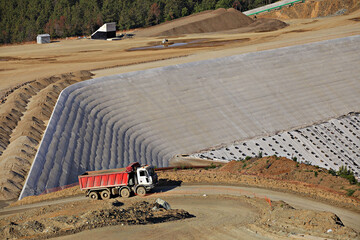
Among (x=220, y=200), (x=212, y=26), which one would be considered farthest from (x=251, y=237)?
(x=212, y=26)

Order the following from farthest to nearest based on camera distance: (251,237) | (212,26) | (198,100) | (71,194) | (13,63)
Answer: (212,26), (13,63), (198,100), (71,194), (251,237)

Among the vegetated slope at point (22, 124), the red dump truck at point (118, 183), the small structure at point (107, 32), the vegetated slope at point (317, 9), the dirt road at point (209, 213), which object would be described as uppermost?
the vegetated slope at point (317, 9)

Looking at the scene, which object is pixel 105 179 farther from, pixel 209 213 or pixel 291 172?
pixel 291 172

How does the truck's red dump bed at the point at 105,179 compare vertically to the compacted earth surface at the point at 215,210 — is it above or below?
above

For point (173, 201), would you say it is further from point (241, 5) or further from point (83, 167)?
point (241, 5)

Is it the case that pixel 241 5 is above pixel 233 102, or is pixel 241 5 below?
above

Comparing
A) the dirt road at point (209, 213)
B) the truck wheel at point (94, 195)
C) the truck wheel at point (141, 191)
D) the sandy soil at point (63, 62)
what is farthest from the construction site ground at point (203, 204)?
the truck wheel at point (94, 195)

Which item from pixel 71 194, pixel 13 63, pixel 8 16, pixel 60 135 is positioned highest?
pixel 8 16

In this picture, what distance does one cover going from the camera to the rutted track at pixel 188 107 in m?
40.3

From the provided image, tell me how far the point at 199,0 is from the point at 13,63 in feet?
242

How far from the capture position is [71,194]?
32.0 meters

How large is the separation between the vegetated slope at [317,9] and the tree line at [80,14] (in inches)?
596

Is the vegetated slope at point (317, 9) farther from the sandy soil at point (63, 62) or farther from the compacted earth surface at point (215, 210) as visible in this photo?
the compacted earth surface at point (215, 210)

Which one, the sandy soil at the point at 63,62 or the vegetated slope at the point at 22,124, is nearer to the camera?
the vegetated slope at the point at 22,124
